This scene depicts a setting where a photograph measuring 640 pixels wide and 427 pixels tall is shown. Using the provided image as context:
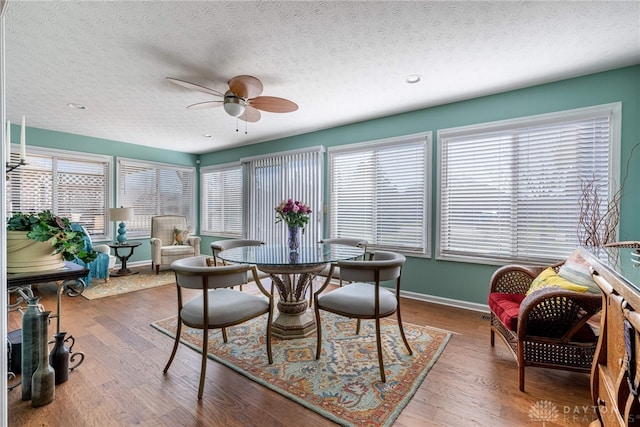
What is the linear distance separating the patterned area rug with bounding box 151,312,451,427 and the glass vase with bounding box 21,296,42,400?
0.84 meters

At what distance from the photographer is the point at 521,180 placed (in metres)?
3.05

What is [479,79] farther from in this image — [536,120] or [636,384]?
[636,384]

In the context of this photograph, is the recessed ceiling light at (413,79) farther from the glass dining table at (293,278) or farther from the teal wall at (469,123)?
the glass dining table at (293,278)

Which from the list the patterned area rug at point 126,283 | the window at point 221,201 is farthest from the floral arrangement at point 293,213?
the window at point 221,201

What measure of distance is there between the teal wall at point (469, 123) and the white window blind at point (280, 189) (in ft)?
0.86

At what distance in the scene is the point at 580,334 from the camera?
1.81 meters

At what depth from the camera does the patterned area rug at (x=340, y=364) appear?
1.69 meters

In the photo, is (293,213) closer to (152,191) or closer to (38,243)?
(38,243)

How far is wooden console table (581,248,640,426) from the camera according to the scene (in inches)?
34.0

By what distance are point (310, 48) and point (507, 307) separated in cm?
253

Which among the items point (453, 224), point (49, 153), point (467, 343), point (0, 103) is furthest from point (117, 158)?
point (467, 343)

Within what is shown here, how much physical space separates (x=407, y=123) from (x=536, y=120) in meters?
1.40

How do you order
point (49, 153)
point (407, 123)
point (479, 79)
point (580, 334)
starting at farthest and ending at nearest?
point (49, 153) → point (407, 123) → point (479, 79) → point (580, 334)

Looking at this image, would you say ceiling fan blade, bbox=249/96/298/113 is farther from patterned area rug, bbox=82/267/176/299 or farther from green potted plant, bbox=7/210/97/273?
patterned area rug, bbox=82/267/176/299
